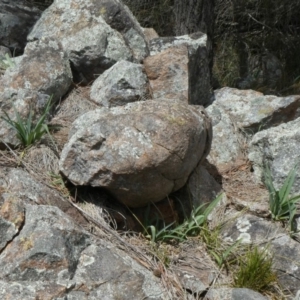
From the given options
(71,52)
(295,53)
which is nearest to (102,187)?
(71,52)

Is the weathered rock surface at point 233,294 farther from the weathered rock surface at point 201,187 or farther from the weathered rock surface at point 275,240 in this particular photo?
the weathered rock surface at point 201,187

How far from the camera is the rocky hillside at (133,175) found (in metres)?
3.35

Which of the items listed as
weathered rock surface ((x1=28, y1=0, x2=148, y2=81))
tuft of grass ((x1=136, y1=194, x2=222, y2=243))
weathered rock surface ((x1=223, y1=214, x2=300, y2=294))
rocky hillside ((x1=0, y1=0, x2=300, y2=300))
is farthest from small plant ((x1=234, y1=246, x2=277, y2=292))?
weathered rock surface ((x1=28, y1=0, x2=148, y2=81))

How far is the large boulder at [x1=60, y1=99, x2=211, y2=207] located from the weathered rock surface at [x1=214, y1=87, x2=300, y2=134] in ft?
3.43

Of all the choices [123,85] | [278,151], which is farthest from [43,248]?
[278,151]

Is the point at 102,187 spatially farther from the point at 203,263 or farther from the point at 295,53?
the point at 295,53

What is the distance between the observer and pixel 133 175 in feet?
12.0

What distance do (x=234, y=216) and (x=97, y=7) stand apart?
1873 millimetres

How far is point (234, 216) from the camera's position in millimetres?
4105

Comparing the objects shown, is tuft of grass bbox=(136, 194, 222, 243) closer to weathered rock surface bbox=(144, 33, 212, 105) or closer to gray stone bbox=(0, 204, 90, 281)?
gray stone bbox=(0, 204, 90, 281)

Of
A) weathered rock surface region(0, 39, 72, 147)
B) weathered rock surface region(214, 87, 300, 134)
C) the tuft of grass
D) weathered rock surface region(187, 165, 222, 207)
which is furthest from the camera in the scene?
weathered rock surface region(214, 87, 300, 134)

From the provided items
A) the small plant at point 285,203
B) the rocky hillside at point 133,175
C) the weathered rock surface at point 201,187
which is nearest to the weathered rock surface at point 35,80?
the rocky hillside at point 133,175

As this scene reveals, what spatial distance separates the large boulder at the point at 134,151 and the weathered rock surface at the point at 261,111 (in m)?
1.05

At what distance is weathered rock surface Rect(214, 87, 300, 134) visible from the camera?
15.8 feet
